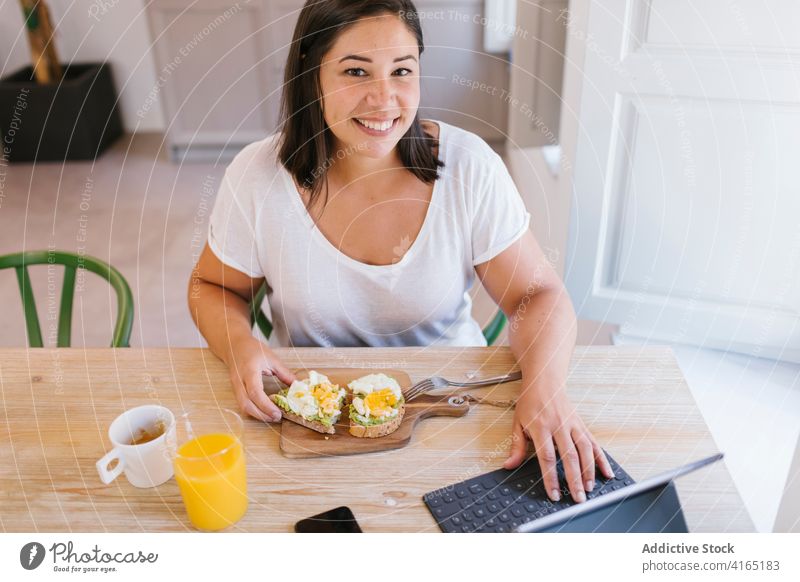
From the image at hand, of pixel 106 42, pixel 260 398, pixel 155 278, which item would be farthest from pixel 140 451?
pixel 106 42

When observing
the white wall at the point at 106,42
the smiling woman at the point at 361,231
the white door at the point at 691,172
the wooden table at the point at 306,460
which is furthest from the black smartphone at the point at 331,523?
the white wall at the point at 106,42

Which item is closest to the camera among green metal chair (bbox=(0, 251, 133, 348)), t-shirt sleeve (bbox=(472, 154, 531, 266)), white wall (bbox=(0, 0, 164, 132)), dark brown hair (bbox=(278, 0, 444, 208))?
dark brown hair (bbox=(278, 0, 444, 208))

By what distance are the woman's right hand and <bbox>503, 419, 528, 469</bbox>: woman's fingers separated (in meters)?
0.27

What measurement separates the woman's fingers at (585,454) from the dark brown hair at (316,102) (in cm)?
45

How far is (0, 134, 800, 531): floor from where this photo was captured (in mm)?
1218

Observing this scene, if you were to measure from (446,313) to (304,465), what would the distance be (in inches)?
15.8

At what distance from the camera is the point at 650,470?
2.42 feet

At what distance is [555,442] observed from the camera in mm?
758

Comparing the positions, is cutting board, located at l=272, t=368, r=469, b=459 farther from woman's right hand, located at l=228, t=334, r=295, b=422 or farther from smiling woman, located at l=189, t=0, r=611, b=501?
smiling woman, located at l=189, t=0, r=611, b=501

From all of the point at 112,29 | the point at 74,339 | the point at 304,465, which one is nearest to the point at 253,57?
the point at 112,29

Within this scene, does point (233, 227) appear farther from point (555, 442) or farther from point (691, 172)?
point (691, 172)

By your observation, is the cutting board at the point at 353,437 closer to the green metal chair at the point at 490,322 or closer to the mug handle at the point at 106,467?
the mug handle at the point at 106,467
